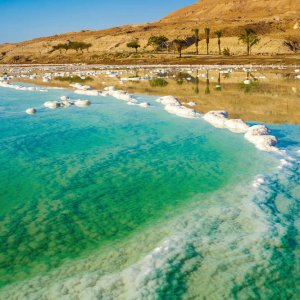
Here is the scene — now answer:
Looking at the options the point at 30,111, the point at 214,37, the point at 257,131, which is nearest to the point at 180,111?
the point at 257,131

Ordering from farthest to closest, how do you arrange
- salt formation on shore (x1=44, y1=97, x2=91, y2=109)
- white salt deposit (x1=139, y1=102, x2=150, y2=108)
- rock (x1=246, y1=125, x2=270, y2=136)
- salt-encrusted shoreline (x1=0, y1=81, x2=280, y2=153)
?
salt formation on shore (x1=44, y1=97, x2=91, y2=109)
white salt deposit (x1=139, y1=102, x2=150, y2=108)
rock (x1=246, y1=125, x2=270, y2=136)
salt-encrusted shoreline (x1=0, y1=81, x2=280, y2=153)

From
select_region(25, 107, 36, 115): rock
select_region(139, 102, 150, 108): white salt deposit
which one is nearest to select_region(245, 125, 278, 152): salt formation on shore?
select_region(139, 102, 150, 108): white salt deposit

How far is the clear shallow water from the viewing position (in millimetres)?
4719

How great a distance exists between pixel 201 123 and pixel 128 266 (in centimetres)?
999

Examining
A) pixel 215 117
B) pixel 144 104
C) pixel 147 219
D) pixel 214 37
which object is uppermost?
pixel 214 37

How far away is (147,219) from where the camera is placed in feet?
21.3

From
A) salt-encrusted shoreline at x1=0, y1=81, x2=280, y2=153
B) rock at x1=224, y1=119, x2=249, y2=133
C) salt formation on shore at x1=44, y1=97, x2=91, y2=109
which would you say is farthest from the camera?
salt formation on shore at x1=44, y1=97, x2=91, y2=109

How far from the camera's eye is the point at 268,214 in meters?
6.54

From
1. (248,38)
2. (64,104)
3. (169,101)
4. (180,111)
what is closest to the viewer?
(180,111)

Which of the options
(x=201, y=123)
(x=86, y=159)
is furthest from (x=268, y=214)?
(x=201, y=123)

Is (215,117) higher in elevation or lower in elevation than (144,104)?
higher

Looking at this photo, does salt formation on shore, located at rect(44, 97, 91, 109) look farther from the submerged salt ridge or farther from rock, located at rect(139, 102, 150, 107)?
the submerged salt ridge

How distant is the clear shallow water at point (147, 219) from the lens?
4.72 metres

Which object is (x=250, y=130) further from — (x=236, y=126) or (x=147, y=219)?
(x=147, y=219)
